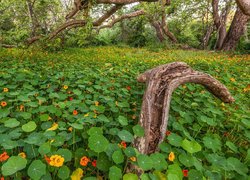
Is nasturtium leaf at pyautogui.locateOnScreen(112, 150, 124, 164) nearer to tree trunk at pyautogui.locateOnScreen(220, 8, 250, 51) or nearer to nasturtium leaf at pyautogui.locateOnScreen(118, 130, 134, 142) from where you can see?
nasturtium leaf at pyautogui.locateOnScreen(118, 130, 134, 142)

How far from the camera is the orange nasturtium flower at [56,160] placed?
1667 mm

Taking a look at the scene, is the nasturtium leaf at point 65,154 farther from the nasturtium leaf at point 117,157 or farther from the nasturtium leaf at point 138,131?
the nasturtium leaf at point 138,131

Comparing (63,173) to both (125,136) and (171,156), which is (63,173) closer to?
(125,136)

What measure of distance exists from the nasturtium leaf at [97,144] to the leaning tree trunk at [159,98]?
0.29m

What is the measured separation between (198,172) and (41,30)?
40.8 ft

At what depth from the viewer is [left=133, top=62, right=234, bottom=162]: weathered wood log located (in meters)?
2.13

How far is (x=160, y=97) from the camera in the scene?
2.52m

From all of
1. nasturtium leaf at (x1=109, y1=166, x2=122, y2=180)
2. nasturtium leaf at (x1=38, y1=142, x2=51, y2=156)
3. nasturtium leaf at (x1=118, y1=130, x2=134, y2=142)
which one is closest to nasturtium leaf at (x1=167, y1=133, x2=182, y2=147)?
nasturtium leaf at (x1=118, y1=130, x2=134, y2=142)

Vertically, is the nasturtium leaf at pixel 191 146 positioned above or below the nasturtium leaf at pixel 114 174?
above

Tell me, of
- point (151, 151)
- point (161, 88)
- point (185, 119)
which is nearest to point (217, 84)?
point (185, 119)

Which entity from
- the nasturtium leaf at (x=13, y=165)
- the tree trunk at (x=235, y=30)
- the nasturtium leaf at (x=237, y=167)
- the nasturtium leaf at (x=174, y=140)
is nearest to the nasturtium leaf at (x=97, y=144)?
the nasturtium leaf at (x=13, y=165)

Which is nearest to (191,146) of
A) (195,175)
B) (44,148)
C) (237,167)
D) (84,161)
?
(195,175)

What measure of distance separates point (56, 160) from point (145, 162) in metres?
0.70

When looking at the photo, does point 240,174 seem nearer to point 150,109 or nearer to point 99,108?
point 150,109
